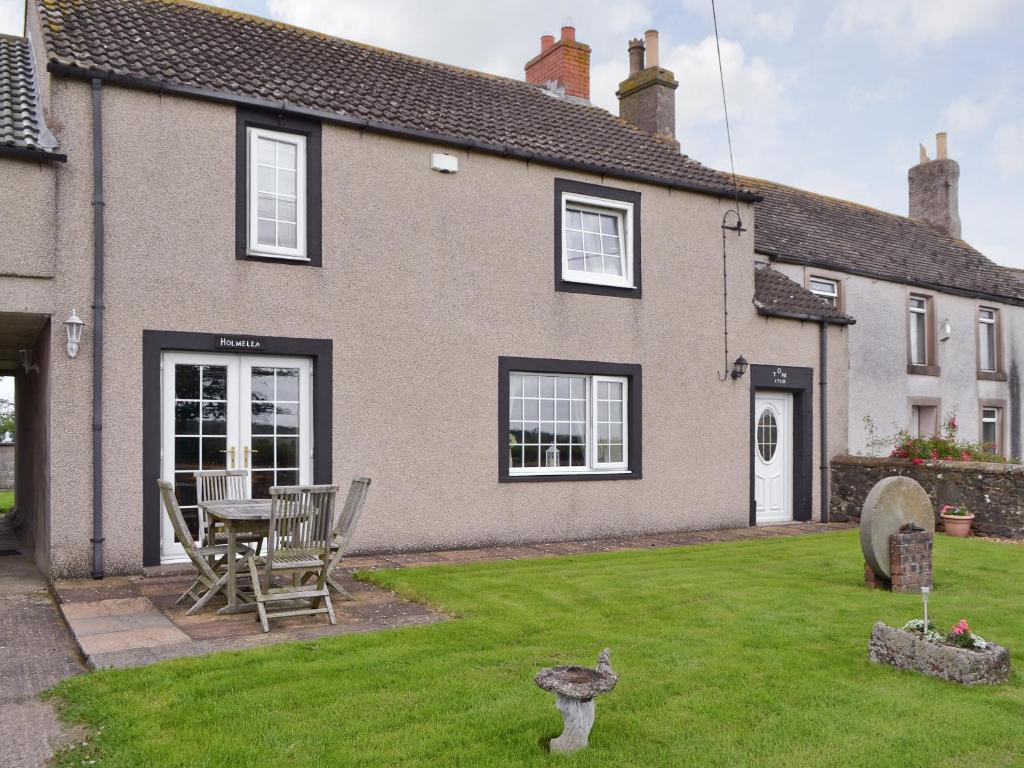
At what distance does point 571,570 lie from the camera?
9539 millimetres

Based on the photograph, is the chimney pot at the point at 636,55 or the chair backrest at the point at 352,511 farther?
the chimney pot at the point at 636,55

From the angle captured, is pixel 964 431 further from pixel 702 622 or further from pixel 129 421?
pixel 129 421

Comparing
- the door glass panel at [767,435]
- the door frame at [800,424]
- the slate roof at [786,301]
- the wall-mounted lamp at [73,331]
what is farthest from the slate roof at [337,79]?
the door glass panel at [767,435]

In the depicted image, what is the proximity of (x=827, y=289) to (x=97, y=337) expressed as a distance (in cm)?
1414

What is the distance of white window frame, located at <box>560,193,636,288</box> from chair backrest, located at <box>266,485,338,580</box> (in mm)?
6172

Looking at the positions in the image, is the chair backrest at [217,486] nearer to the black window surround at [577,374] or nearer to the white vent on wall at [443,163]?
the black window surround at [577,374]

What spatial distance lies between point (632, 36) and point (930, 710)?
52.2 feet

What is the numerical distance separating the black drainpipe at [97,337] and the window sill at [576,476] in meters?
4.86

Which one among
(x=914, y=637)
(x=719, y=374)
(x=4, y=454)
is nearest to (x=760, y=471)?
(x=719, y=374)

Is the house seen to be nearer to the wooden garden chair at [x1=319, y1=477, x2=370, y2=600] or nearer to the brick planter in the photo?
the wooden garden chair at [x1=319, y1=477, x2=370, y2=600]

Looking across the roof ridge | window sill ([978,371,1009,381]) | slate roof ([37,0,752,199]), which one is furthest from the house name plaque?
window sill ([978,371,1009,381])

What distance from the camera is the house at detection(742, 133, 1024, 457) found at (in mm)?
17984

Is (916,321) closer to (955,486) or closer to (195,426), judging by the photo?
(955,486)

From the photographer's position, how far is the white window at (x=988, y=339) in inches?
848
